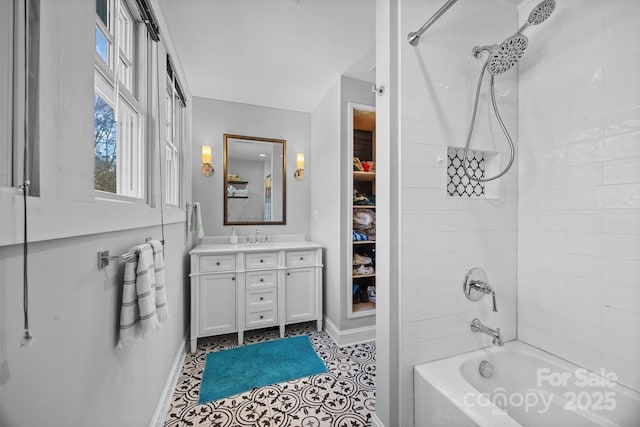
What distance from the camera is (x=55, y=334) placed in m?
0.62

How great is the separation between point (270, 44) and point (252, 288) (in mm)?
2124

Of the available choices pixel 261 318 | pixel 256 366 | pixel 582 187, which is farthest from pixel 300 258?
pixel 582 187

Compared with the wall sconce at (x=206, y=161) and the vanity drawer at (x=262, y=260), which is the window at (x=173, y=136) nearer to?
the wall sconce at (x=206, y=161)

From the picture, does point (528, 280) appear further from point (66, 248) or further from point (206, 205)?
point (206, 205)

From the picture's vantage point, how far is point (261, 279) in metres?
2.36

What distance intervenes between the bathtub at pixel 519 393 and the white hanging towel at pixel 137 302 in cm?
130

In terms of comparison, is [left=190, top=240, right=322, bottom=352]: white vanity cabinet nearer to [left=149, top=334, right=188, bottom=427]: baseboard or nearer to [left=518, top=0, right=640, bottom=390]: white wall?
[left=149, top=334, right=188, bottom=427]: baseboard

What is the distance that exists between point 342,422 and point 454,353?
789 mm

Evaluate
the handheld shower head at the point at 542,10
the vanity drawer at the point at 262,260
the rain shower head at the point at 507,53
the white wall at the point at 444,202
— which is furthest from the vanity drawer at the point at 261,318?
the handheld shower head at the point at 542,10

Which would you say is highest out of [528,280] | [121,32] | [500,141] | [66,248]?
[121,32]

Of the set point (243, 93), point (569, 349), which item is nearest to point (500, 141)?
point (569, 349)

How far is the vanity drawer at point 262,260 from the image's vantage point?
2.33 m

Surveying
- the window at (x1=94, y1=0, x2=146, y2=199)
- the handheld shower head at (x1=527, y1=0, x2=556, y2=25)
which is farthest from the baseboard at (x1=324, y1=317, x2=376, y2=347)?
the handheld shower head at (x1=527, y1=0, x2=556, y2=25)

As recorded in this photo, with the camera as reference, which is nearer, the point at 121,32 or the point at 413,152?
the point at 121,32
